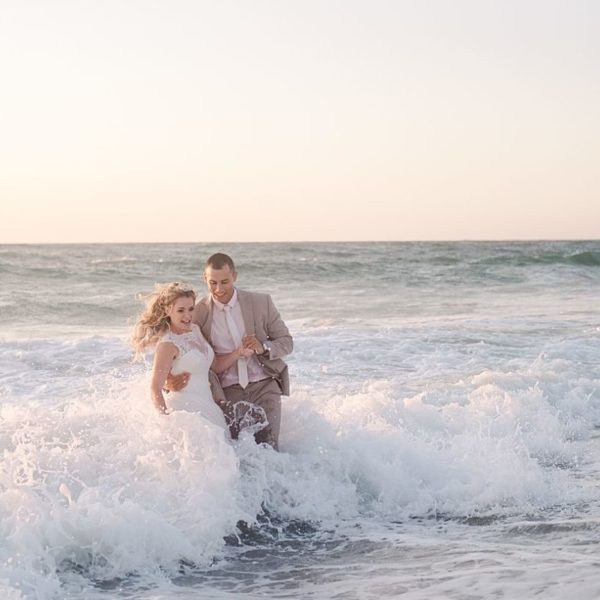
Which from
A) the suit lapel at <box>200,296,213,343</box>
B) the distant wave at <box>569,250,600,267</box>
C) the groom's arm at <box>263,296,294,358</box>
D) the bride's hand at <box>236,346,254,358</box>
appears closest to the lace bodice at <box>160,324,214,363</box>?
the suit lapel at <box>200,296,213,343</box>

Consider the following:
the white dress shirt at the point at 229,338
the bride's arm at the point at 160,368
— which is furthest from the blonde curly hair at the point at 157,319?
the white dress shirt at the point at 229,338

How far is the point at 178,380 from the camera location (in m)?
6.32

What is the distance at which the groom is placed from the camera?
645 cm

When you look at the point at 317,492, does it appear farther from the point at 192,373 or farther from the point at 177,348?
the point at 177,348

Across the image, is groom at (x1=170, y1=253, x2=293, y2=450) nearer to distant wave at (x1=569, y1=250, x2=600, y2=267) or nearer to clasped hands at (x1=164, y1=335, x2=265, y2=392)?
clasped hands at (x1=164, y1=335, x2=265, y2=392)

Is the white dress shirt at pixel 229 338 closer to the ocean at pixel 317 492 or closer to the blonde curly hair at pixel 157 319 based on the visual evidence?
the blonde curly hair at pixel 157 319

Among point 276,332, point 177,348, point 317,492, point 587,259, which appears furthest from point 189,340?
point 587,259

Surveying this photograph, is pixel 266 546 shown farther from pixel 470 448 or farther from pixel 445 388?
pixel 445 388

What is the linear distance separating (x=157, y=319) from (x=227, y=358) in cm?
56

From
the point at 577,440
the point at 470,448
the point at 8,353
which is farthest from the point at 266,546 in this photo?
the point at 8,353

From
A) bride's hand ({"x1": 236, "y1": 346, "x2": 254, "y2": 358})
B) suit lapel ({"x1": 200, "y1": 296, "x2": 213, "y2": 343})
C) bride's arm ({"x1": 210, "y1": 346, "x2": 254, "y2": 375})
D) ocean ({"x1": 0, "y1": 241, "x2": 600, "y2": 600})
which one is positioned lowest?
ocean ({"x1": 0, "y1": 241, "x2": 600, "y2": 600})

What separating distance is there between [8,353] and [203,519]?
8137mm

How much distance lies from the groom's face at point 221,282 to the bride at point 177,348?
0.15 metres

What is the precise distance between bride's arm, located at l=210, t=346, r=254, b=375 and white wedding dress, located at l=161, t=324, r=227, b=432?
0.15 m
